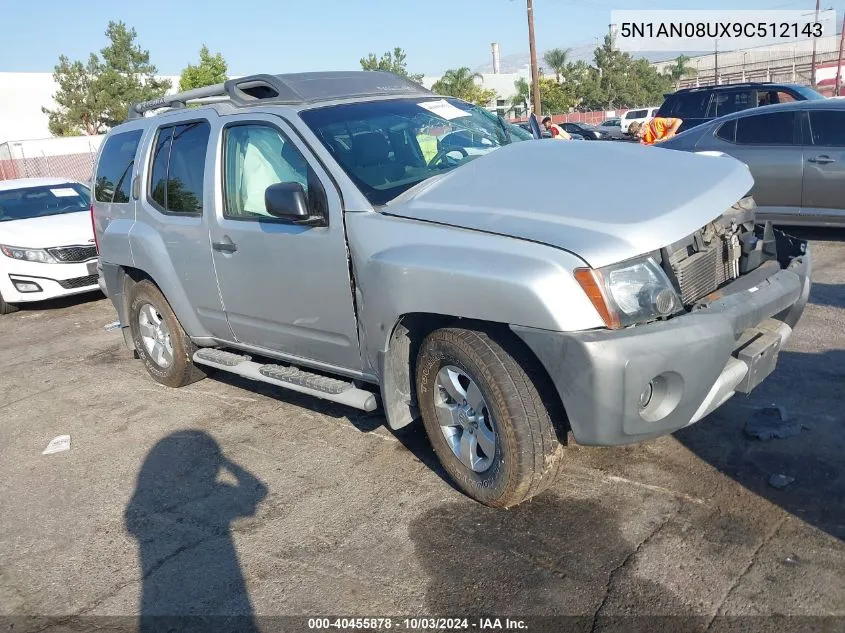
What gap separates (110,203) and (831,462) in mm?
5064

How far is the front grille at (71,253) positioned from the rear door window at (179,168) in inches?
172

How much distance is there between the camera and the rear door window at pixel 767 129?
8.41 metres

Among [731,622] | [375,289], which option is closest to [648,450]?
[731,622]

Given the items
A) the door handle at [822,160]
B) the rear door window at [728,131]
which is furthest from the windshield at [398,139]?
the rear door window at [728,131]

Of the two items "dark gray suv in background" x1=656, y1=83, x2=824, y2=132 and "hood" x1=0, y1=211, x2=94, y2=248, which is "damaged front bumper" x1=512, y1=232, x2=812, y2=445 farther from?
"dark gray suv in background" x1=656, y1=83, x2=824, y2=132

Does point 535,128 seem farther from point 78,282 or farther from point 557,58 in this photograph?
point 557,58

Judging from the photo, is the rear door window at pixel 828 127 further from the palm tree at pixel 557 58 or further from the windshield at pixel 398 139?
the palm tree at pixel 557 58

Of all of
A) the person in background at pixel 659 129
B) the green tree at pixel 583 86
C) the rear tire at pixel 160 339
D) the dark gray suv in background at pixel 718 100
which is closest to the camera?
the rear tire at pixel 160 339

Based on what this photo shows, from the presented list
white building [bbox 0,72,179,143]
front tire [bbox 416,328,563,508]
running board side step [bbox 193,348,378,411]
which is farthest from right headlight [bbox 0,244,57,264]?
white building [bbox 0,72,179,143]

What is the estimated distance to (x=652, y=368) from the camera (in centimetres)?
295

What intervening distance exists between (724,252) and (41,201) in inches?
371

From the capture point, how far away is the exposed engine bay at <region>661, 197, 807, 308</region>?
3234mm

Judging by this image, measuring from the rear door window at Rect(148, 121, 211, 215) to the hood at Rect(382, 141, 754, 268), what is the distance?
1694 mm

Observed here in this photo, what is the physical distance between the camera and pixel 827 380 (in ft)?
15.0
